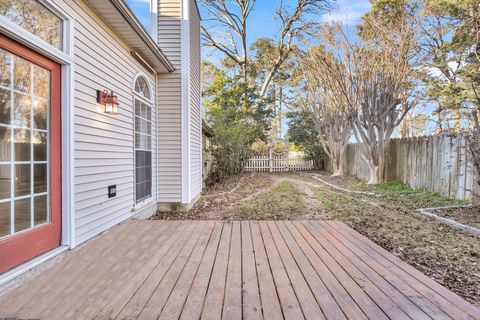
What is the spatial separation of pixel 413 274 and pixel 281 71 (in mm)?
15963

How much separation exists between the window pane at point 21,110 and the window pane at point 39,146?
0.14m

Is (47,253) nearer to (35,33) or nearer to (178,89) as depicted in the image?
(35,33)

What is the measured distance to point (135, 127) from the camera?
442 centimetres

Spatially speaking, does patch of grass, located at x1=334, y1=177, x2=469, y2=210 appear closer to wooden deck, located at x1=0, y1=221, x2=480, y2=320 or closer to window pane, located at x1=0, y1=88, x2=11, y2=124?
wooden deck, located at x1=0, y1=221, x2=480, y2=320

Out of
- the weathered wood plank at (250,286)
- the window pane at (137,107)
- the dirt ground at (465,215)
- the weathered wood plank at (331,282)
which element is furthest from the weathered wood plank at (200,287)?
the dirt ground at (465,215)

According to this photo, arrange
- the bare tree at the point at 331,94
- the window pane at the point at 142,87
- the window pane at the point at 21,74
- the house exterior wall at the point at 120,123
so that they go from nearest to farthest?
the window pane at the point at 21,74
the house exterior wall at the point at 120,123
the window pane at the point at 142,87
the bare tree at the point at 331,94

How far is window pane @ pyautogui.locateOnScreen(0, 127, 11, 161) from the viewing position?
193cm

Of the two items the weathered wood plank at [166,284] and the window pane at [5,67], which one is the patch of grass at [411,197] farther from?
the window pane at [5,67]

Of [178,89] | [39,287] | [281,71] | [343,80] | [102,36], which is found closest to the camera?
[39,287]

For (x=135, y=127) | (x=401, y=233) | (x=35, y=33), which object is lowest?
(x=401, y=233)

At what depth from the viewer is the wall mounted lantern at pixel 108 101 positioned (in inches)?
128

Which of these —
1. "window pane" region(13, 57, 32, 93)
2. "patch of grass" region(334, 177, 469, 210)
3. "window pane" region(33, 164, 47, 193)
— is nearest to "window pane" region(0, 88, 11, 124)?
"window pane" region(13, 57, 32, 93)

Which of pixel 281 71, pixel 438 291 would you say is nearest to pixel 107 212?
pixel 438 291

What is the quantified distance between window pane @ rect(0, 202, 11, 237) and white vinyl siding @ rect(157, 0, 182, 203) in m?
3.45
